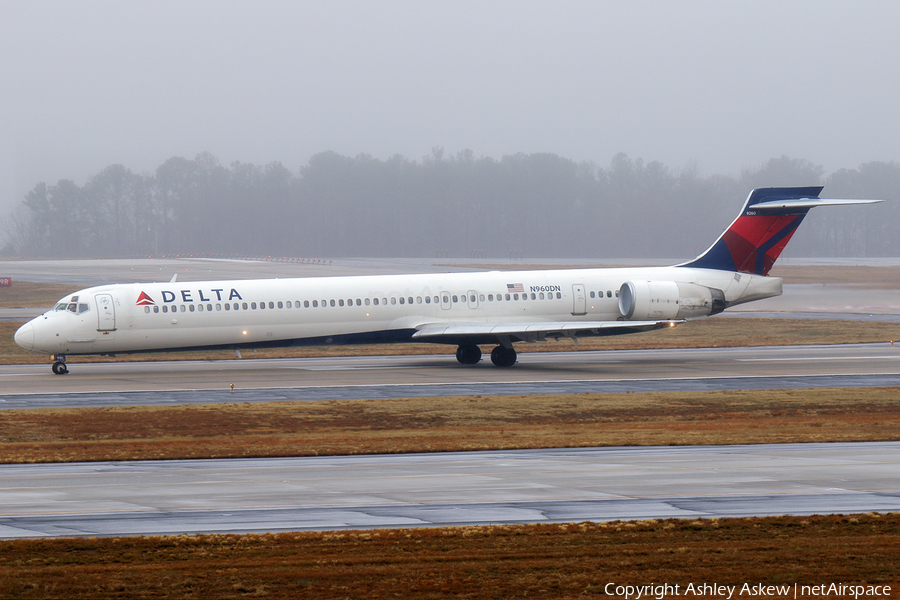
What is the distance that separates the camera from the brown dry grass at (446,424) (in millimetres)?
20797

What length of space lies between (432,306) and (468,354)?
244 centimetres

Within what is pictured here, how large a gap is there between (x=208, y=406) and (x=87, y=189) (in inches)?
6866

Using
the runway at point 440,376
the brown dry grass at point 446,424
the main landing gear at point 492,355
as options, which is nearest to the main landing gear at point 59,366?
the runway at point 440,376

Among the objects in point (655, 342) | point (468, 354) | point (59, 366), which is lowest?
point (655, 342)

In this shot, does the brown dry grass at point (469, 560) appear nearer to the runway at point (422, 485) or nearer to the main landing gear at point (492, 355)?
the runway at point (422, 485)

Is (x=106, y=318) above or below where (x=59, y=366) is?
above

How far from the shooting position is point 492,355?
36.8 metres

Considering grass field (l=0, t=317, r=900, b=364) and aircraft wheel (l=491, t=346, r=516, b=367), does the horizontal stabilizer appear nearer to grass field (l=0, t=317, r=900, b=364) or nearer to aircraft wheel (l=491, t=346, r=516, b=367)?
grass field (l=0, t=317, r=900, b=364)

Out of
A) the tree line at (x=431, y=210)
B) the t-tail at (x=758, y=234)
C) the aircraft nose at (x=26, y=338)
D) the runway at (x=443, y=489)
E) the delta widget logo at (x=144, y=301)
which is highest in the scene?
the tree line at (x=431, y=210)

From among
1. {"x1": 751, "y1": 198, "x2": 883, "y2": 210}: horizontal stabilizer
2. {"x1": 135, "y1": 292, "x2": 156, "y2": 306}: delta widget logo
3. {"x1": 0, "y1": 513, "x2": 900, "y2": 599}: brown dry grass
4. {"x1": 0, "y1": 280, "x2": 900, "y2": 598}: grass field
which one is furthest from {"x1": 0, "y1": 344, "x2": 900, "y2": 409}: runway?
{"x1": 0, "y1": 513, "x2": 900, "y2": 599}: brown dry grass

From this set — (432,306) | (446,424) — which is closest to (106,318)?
(432,306)

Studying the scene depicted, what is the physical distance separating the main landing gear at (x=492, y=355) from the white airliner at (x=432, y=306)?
37mm

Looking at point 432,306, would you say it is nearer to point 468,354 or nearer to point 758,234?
point 468,354

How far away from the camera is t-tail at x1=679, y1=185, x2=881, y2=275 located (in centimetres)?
3888
